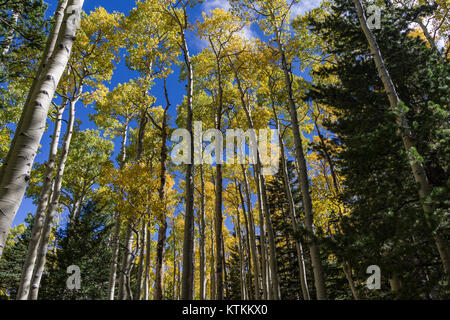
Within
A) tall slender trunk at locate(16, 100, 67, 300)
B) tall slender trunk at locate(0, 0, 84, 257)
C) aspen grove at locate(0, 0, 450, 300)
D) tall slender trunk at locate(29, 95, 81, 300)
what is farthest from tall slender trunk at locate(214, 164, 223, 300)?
tall slender trunk at locate(0, 0, 84, 257)

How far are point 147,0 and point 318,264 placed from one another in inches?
417

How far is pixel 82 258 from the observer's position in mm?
12914

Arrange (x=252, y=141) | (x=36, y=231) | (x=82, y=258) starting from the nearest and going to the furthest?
(x=36, y=231)
(x=252, y=141)
(x=82, y=258)

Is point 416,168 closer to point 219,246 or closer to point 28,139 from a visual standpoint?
point 28,139

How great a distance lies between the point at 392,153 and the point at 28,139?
18.3ft

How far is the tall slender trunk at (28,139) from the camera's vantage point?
1878mm

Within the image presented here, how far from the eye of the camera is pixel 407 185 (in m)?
4.51

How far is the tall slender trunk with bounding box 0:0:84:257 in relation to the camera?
1878 mm

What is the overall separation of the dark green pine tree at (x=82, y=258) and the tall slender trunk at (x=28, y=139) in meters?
10.3

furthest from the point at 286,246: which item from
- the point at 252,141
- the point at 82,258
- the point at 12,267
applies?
the point at 12,267

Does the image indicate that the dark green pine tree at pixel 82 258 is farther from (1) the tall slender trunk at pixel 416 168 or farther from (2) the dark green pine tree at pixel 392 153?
(1) the tall slender trunk at pixel 416 168

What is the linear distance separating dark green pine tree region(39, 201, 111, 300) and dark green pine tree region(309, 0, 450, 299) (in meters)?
10.9

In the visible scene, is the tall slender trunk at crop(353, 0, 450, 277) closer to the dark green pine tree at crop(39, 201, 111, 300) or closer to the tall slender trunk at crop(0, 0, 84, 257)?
the tall slender trunk at crop(0, 0, 84, 257)
